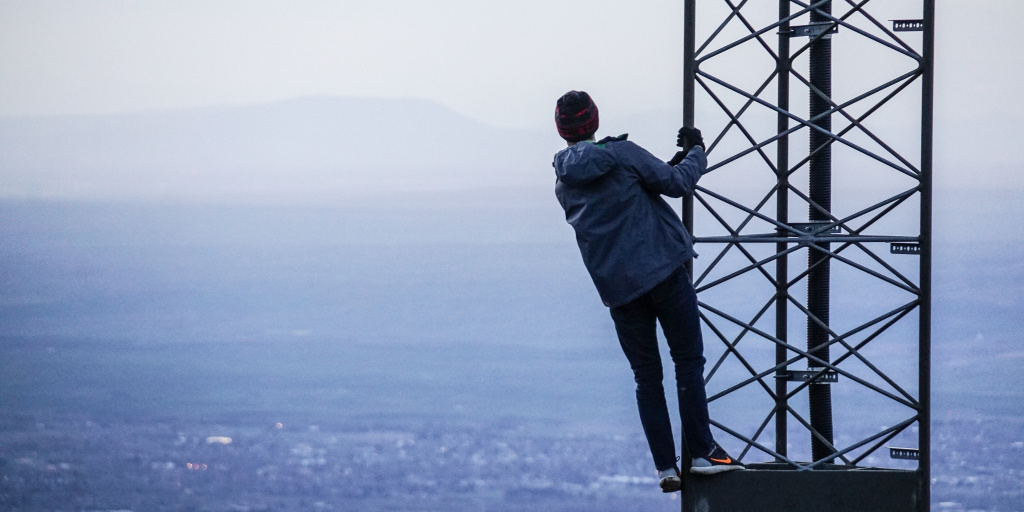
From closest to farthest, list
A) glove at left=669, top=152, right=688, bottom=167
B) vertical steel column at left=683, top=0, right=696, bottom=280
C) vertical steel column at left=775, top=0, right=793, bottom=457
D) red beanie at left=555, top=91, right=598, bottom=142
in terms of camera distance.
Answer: red beanie at left=555, top=91, right=598, bottom=142 → glove at left=669, top=152, right=688, bottom=167 → vertical steel column at left=683, top=0, right=696, bottom=280 → vertical steel column at left=775, top=0, right=793, bottom=457

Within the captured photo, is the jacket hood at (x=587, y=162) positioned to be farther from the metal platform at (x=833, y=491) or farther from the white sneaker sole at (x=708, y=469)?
the metal platform at (x=833, y=491)

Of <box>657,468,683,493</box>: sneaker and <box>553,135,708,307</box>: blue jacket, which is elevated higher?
<box>553,135,708,307</box>: blue jacket

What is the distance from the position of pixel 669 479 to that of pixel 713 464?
0.26 meters

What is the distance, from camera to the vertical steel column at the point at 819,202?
20.2ft

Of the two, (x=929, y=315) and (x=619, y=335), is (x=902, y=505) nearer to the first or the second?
(x=929, y=315)

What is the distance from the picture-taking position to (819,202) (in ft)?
20.6

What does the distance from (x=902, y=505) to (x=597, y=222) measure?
246cm

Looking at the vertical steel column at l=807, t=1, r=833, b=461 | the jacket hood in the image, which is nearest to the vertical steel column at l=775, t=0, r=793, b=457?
the vertical steel column at l=807, t=1, r=833, b=461

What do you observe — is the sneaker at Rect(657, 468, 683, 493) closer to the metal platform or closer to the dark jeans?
the dark jeans

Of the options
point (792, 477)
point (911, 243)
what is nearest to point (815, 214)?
point (911, 243)

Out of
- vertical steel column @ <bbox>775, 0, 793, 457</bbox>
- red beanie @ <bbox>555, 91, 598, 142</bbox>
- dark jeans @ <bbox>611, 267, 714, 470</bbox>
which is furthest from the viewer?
vertical steel column @ <bbox>775, 0, 793, 457</bbox>

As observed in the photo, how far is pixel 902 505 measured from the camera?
559 centimetres

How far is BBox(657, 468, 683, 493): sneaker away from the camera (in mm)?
5145

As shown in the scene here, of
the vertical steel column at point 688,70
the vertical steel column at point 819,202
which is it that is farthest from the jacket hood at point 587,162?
the vertical steel column at point 819,202
